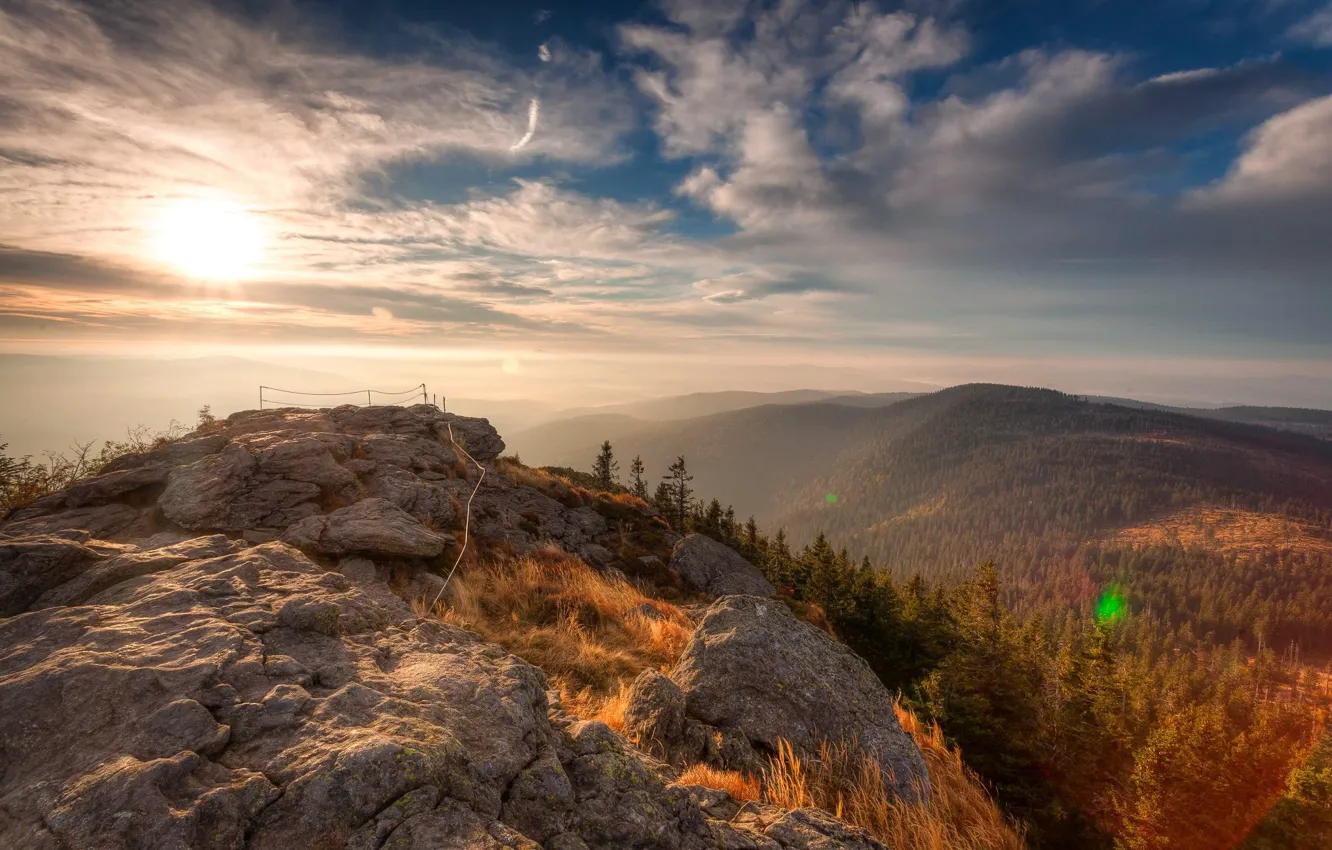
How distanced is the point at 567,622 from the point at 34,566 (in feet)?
22.6

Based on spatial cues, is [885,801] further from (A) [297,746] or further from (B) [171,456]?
(B) [171,456]

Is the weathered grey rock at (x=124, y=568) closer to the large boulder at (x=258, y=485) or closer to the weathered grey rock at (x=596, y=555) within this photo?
the large boulder at (x=258, y=485)

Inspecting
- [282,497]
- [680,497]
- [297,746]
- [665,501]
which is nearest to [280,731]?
[297,746]

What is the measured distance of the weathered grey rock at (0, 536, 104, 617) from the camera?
5.28 meters

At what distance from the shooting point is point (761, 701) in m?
6.89

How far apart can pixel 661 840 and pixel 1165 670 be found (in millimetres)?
185210

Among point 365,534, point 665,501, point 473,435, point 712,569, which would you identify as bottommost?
point 665,501

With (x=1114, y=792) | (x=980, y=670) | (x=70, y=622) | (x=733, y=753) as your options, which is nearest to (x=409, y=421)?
(x=70, y=622)

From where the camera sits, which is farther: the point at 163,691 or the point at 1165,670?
the point at 1165,670

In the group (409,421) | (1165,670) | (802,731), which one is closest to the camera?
(802,731)

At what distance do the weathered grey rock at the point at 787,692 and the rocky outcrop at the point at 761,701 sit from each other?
0.01 meters

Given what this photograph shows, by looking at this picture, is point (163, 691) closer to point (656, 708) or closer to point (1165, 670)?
point (656, 708)

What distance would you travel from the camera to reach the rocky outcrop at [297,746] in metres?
3.05

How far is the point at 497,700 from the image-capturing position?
4.49 metres
